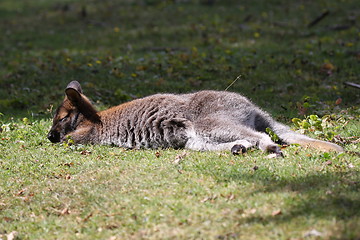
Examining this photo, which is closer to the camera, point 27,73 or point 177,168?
point 177,168

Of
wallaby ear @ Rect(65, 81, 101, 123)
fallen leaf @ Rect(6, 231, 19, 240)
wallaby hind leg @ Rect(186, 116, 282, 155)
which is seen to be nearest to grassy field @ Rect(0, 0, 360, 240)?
fallen leaf @ Rect(6, 231, 19, 240)

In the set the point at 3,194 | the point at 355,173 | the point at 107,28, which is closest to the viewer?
the point at 355,173

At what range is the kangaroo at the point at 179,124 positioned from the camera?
6410 mm

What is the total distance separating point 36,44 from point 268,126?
9.55 metres

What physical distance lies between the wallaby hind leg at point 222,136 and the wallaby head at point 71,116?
1.70 meters

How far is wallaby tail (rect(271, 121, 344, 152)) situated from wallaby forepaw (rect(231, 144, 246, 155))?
0.77m

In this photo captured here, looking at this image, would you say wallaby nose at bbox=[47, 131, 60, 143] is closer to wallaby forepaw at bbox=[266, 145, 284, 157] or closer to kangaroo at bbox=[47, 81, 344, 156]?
kangaroo at bbox=[47, 81, 344, 156]

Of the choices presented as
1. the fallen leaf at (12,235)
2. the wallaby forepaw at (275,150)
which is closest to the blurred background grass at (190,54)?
the wallaby forepaw at (275,150)

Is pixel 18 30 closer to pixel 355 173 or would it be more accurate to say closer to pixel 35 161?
pixel 35 161

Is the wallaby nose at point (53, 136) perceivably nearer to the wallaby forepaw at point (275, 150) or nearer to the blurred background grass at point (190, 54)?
the blurred background grass at point (190, 54)

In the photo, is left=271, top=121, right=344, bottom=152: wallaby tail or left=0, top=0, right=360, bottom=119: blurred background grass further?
left=0, top=0, right=360, bottom=119: blurred background grass

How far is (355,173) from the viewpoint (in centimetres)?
515

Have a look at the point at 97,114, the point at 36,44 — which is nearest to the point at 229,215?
the point at 97,114

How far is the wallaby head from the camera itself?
7520 mm
